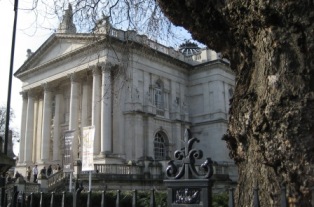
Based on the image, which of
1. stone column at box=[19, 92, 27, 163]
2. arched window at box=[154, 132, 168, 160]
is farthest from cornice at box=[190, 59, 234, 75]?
stone column at box=[19, 92, 27, 163]

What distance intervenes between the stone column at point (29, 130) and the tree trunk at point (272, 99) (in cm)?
4519

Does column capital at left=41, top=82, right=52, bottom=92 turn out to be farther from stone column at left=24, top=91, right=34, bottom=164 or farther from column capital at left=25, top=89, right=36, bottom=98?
stone column at left=24, top=91, right=34, bottom=164

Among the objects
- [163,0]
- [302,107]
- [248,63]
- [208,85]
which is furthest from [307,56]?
[208,85]

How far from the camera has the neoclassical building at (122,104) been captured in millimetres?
37969

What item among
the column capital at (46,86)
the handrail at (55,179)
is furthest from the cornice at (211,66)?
the handrail at (55,179)

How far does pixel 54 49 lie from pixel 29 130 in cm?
989

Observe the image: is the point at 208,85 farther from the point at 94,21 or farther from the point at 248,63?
the point at 248,63

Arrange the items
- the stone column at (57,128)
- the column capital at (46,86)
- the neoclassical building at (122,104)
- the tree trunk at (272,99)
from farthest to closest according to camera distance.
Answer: the column capital at (46,86) < the stone column at (57,128) < the neoclassical building at (122,104) < the tree trunk at (272,99)

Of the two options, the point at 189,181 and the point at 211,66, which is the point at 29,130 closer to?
the point at 211,66

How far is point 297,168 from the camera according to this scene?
2926 millimetres

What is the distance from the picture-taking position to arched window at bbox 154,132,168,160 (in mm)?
42062

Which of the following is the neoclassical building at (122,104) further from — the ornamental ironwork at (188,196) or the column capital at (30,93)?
the ornamental ironwork at (188,196)

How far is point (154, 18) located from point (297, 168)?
5.54 meters

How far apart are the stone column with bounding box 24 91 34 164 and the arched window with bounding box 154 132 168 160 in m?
14.6
